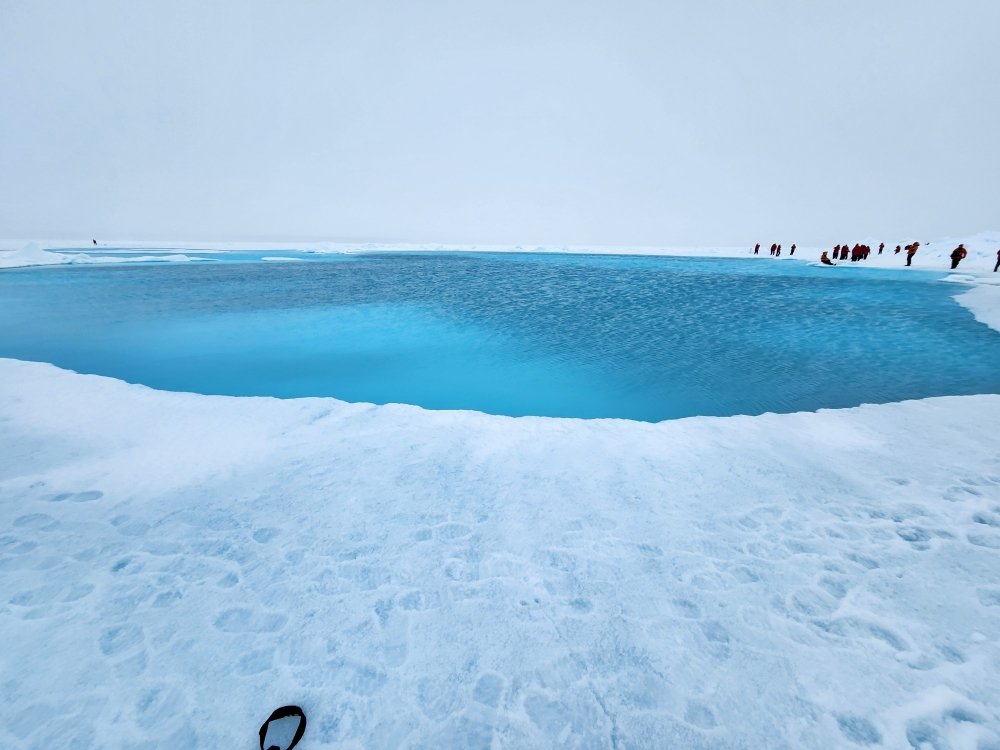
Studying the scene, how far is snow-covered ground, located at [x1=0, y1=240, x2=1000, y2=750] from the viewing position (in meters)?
2.45

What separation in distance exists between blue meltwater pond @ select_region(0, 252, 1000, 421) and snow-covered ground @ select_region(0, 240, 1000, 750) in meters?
2.78

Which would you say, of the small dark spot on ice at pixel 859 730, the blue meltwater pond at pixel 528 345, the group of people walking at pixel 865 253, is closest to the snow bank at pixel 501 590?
the small dark spot on ice at pixel 859 730

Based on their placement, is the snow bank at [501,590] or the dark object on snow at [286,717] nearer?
the dark object on snow at [286,717]

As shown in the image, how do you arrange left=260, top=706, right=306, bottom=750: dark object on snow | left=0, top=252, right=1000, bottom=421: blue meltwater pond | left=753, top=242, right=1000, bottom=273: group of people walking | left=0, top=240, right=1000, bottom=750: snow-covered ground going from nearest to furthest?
left=260, top=706, right=306, bottom=750: dark object on snow
left=0, top=240, right=1000, bottom=750: snow-covered ground
left=0, top=252, right=1000, bottom=421: blue meltwater pond
left=753, top=242, right=1000, bottom=273: group of people walking

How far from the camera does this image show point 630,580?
11.1ft

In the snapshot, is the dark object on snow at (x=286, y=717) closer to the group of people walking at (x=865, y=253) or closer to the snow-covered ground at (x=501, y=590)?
the snow-covered ground at (x=501, y=590)

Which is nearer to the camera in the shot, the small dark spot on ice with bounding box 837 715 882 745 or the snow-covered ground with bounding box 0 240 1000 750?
the small dark spot on ice with bounding box 837 715 882 745

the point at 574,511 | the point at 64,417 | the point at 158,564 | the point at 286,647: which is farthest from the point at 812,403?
the point at 64,417

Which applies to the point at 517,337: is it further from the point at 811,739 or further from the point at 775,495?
the point at 811,739

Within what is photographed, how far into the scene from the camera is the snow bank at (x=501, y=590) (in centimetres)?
245

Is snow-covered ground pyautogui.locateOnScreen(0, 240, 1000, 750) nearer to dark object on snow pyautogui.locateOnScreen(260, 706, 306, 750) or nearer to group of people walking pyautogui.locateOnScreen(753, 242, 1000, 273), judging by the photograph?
dark object on snow pyautogui.locateOnScreen(260, 706, 306, 750)

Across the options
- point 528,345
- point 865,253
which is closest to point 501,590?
point 528,345

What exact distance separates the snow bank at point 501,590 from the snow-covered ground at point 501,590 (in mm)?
18

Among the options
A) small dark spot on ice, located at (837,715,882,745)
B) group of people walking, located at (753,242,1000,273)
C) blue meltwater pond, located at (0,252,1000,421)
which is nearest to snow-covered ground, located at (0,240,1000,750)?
small dark spot on ice, located at (837,715,882,745)
